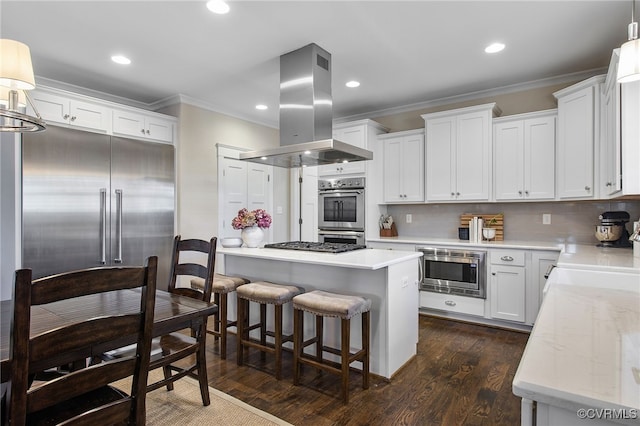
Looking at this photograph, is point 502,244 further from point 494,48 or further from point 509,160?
point 494,48

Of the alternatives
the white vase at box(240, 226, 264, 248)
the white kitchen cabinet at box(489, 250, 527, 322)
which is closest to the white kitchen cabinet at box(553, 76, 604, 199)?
the white kitchen cabinet at box(489, 250, 527, 322)

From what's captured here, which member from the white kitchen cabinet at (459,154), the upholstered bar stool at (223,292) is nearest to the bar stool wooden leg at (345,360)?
the upholstered bar stool at (223,292)

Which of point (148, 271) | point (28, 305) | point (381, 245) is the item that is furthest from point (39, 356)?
point (381, 245)

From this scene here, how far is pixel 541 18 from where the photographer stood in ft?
8.43

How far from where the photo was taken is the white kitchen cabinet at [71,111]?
326cm

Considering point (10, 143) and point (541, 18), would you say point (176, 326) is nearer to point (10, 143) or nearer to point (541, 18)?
point (10, 143)

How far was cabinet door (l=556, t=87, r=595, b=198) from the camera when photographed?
3240 mm

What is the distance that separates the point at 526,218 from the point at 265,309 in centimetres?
319

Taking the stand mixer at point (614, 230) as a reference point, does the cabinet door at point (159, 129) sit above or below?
above

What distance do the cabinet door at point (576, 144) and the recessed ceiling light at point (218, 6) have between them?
10.7ft

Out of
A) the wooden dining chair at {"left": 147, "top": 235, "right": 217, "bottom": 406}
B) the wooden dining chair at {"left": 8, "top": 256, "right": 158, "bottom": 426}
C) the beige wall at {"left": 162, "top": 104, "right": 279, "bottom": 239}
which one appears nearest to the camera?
the wooden dining chair at {"left": 8, "top": 256, "right": 158, "bottom": 426}

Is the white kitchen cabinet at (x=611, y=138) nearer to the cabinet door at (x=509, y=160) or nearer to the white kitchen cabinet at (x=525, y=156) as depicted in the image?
the white kitchen cabinet at (x=525, y=156)

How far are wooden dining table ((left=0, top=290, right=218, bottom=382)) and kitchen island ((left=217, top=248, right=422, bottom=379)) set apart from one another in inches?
35.8

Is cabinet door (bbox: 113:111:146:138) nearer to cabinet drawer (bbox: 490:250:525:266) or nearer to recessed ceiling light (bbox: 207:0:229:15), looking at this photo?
recessed ceiling light (bbox: 207:0:229:15)
